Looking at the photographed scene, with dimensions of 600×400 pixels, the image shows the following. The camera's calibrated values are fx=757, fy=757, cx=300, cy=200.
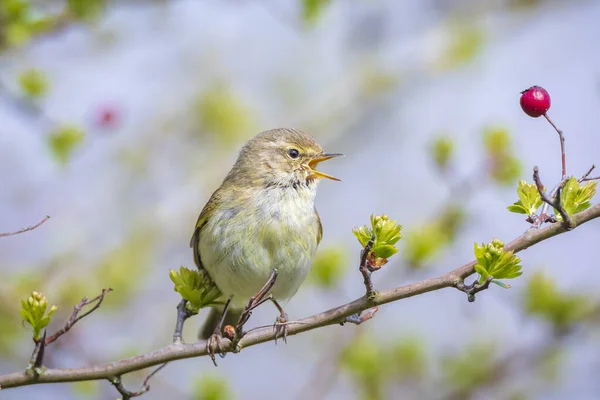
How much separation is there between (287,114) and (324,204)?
1460 mm

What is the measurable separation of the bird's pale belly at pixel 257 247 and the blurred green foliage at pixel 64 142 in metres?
1.06

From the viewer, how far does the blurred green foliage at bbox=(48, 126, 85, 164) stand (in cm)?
449

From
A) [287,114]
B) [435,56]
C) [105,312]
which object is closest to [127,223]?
[105,312]

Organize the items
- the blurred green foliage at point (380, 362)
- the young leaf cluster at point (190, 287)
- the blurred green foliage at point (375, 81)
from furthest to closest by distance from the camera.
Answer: the blurred green foliage at point (375, 81) < the blurred green foliage at point (380, 362) < the young leaf cluster at point (190, 287)

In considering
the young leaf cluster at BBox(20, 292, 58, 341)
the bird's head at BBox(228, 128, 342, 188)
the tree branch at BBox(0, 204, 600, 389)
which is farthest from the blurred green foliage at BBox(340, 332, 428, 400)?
the young leaf cluster at BBox(20, 292, 58, 341)

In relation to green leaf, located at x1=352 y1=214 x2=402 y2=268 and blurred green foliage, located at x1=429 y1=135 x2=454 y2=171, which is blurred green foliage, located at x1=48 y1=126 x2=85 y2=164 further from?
green leaf, located at x1=352 y1=214 x2=402 y2=268

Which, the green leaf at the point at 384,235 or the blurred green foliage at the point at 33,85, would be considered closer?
the green leaf at the point at 384,235

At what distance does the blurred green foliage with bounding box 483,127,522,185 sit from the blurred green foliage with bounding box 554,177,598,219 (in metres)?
2.25

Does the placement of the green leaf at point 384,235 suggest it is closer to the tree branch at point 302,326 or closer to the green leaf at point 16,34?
the tree branch at point 302,326

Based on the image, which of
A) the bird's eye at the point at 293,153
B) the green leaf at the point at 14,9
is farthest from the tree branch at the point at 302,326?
the green leaf at the point at 14,9

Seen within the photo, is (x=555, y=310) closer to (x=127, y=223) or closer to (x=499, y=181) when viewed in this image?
(x=499, y=181)

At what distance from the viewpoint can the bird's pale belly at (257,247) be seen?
3939mm

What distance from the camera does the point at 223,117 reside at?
7.84m

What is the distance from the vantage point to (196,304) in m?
3.30
